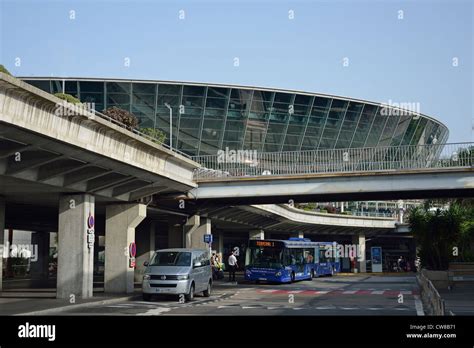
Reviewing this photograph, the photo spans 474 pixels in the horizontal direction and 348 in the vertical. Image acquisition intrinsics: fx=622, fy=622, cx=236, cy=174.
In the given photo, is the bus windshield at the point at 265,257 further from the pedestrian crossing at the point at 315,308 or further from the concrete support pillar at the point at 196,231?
the pedestrian crossing at the point at 315,308

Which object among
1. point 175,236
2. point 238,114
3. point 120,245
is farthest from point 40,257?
point 238,114

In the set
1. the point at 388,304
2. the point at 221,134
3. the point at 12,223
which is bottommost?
→ the point at 388,304

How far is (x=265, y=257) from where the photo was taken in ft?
129

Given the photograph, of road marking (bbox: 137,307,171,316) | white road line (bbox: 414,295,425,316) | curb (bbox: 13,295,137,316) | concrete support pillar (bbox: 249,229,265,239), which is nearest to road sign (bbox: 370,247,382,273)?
concrete support pillar (bbox: 249,229,265,239)

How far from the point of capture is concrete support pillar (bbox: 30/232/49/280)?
44.8 metres

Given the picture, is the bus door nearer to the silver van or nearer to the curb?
the silver van

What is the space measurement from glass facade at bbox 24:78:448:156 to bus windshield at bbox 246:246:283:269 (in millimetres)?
29899

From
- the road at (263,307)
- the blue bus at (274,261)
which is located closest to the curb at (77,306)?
the road at (263,307)

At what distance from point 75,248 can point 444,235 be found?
2122cm

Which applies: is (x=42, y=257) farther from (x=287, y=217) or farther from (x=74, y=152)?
(x=74, y=152)

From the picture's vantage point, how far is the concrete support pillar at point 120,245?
94.1 ft
